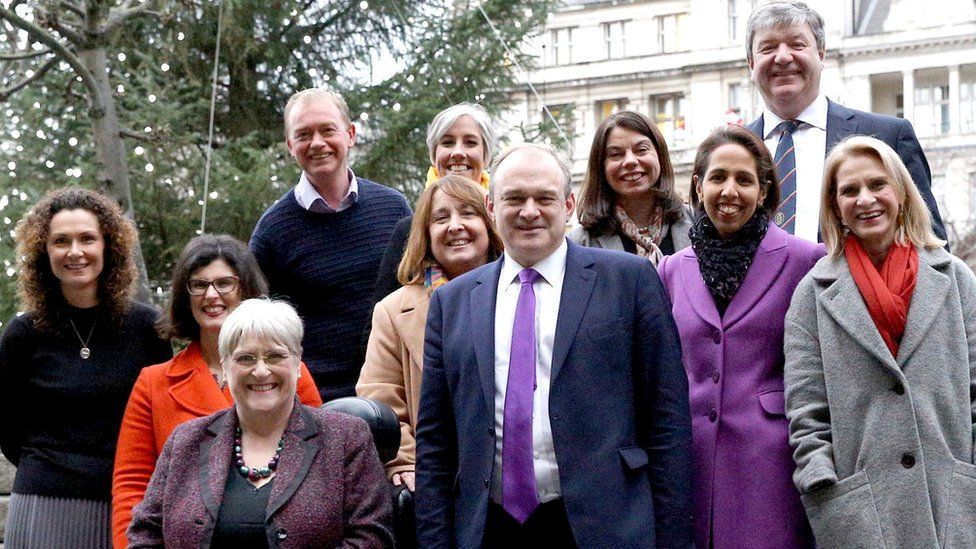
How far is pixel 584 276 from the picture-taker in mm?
4395

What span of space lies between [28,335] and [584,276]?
89.0 inches

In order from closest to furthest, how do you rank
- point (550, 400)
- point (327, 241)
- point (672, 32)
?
1. point (550, 400)
2. point (327, 241)
3. point (672, 32)

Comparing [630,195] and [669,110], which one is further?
[669,110]

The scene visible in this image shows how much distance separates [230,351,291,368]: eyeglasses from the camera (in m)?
4.66

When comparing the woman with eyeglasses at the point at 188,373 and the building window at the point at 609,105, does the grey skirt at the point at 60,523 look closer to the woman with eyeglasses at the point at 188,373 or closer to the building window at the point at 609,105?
the woman with eyeglasses at the point at 188,373

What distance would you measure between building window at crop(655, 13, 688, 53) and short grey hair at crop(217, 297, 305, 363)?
5858 centimetres

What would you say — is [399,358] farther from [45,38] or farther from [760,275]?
[45,38]

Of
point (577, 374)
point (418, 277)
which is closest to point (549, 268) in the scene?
point (577, 374)

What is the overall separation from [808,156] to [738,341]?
1.15 m

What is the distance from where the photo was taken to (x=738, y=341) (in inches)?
182

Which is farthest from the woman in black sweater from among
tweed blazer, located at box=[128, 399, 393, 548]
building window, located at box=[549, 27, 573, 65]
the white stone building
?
building window, located at box=[549, 27, 573, 65]

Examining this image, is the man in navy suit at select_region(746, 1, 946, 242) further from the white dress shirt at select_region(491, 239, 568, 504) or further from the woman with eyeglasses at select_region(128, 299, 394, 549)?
the woman with eyeglasses at select_region(128, 299, 394, 549)

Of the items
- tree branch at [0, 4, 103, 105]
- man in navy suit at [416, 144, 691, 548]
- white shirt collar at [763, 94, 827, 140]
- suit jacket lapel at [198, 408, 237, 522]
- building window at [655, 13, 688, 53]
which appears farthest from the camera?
building window at [655, 13, 688, 53]

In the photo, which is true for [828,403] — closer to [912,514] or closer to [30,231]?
[912,514]
